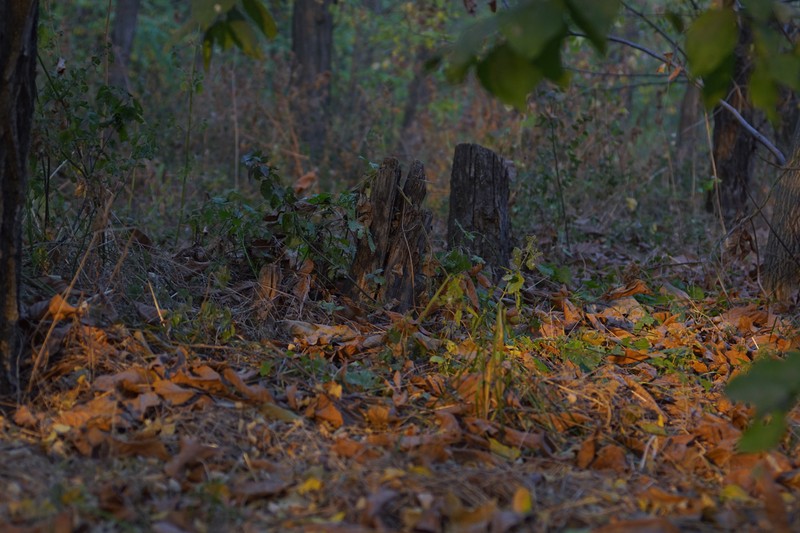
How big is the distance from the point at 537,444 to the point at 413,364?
0.76 meters

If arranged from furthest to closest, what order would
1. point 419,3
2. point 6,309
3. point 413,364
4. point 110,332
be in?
point 419,3 → point 413,364 → point 110,332 → point 6,309

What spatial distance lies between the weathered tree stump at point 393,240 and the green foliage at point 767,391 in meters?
2.15

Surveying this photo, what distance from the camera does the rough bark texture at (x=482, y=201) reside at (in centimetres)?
479

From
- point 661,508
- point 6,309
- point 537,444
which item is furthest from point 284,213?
point 661,508

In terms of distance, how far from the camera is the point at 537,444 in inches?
113

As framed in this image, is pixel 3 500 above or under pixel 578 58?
under

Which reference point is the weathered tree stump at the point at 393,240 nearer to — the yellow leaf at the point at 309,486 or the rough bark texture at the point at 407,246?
the rough bark texture at the point at 407,246

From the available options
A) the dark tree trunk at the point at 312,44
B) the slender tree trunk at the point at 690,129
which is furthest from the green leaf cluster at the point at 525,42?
the dark tree trunk at the point at 312,44

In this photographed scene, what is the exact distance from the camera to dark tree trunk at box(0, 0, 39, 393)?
8.73 feet

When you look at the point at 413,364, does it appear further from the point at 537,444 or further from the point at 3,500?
the point at 3,500

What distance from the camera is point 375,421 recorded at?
9.79 ft

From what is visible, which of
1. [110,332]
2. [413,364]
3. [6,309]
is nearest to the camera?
[6,309]

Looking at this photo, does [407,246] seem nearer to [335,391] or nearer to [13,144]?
[335,391]

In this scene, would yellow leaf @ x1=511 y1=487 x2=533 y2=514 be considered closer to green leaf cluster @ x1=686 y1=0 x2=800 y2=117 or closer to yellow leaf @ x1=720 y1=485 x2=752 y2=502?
yellow leaf @ x1=720 y1=485 x2=752 y2=502
